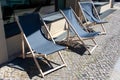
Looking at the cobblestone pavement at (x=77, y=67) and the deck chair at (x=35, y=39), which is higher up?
the deck chair at (x=35, y=39)

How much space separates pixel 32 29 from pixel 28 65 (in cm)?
76

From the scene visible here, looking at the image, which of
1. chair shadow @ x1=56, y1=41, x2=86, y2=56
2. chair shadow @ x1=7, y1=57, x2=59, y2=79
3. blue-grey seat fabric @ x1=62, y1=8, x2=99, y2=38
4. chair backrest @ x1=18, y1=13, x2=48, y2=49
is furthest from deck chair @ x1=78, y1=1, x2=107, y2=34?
chair shadow @ x1=7, y1=57, x2=59, y2=79

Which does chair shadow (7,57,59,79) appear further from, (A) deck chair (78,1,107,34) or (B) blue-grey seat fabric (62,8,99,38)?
(A) deck chair (78,1,107,34)

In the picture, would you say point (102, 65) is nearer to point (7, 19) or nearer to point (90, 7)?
point (7, 19)

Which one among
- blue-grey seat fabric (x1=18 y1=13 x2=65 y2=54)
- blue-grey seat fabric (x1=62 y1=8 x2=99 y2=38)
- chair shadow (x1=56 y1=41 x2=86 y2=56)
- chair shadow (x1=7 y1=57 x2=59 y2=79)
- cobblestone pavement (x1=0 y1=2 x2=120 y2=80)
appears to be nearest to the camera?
cobblestone pavement (x1=0 y1=2 x2=120 y2=80)

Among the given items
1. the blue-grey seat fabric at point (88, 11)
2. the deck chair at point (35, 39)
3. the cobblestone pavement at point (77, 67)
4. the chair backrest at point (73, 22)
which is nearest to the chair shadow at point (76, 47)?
the cobblestone pavement at point (77, 67)

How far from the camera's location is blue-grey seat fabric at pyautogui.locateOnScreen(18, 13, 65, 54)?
4035 mm

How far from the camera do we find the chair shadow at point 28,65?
3916mm

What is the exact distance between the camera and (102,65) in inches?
171

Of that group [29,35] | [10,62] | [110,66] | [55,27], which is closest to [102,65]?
[110,66]

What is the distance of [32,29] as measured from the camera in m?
4.39

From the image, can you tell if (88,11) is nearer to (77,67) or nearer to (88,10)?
(88,10)

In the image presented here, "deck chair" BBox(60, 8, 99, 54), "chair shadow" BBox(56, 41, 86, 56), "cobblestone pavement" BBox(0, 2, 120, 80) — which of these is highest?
"deck chair" BBox(60, 8, 99, 54)

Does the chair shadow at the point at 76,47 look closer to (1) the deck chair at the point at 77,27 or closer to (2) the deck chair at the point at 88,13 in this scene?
(1) the deck chair at the point at 77,27
